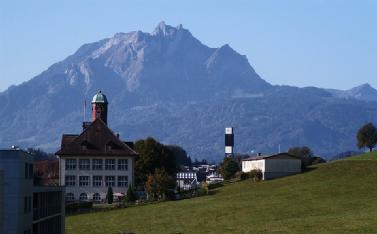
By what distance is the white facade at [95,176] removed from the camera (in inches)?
5655

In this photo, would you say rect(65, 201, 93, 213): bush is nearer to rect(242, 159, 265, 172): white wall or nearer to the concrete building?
rect(242, 159, 265, 172): white wall

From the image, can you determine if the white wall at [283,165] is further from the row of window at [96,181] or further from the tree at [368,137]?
the tree at [368,137]

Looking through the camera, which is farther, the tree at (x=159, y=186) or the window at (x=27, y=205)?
the tree at (x=159, y=186)

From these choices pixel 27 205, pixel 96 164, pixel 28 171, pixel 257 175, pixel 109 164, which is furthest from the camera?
pixel 109 164

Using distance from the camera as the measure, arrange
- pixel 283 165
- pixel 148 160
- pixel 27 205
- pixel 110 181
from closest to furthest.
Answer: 1. pixel 27 205
2. pixel 283 165
3. pixel 110 181
4. pixel 148 160

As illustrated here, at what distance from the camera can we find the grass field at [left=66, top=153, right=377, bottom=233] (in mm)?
74500

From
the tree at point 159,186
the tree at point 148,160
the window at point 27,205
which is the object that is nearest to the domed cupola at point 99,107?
the tree at point 148,160

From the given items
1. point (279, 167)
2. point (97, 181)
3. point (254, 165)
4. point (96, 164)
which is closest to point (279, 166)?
point (279, 167)

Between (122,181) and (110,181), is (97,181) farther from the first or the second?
(122,181)

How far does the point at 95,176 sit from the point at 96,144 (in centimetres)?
566

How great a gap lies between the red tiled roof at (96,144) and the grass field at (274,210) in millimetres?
26309

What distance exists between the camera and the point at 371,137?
172 m

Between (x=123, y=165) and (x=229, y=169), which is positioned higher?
(x=123, y=165)

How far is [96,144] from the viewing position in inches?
5792
